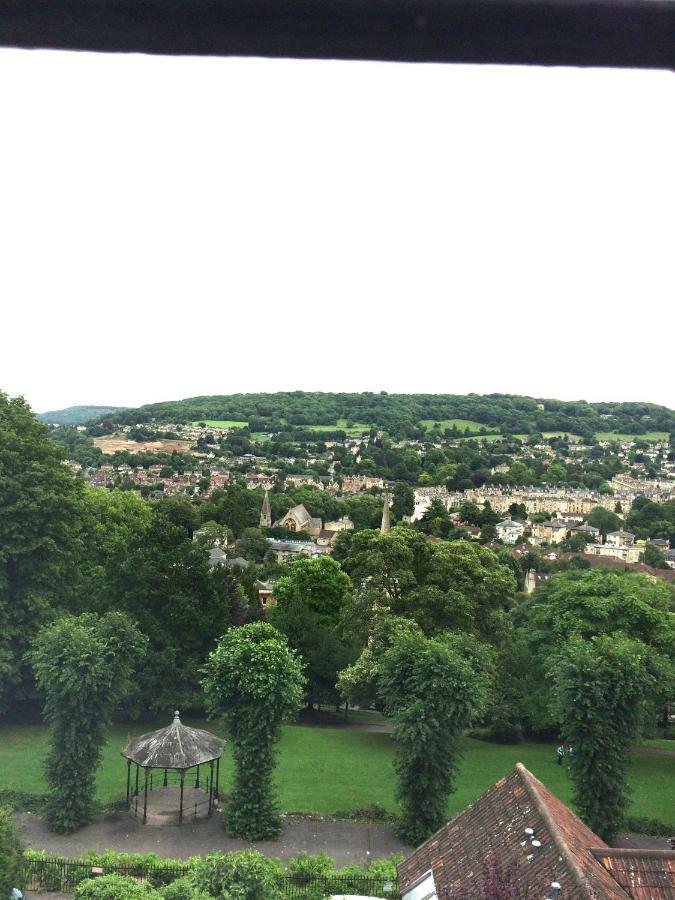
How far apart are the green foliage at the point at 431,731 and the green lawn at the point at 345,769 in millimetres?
2202

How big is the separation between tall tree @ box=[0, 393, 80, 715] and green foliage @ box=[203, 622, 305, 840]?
28.2ft

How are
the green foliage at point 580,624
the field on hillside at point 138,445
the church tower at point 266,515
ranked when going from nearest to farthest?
1. the green foliage at point 580,624
2. the church tower at point 266,515
3. the field on hillside at point 138,445

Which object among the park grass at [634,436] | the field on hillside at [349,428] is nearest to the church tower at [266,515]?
the field on hillside at [349,428]

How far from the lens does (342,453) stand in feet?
533

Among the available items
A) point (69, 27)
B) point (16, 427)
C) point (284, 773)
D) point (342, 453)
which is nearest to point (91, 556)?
point (16, 427)

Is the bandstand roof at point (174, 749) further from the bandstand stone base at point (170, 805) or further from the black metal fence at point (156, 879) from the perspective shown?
the black metal fence at point (156, 879)

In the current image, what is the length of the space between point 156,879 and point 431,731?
21.6ft

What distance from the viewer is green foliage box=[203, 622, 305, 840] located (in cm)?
1883

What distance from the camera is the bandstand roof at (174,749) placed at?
19166 millimetres

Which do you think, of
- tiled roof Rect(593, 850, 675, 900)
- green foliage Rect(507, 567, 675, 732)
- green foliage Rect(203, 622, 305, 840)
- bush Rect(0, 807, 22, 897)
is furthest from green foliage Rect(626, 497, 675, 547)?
bush Rect(0, 807, 22, 897)

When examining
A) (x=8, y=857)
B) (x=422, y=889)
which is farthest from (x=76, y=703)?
(x=422, y=889)

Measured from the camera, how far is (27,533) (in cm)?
2650

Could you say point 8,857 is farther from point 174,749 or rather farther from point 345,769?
point 345,769

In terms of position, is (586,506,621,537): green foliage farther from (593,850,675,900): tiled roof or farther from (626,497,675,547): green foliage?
(593,850,675,900): tiled roof
